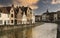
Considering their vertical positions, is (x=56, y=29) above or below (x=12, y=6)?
below

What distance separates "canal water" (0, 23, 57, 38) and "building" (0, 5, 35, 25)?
0.10 meters

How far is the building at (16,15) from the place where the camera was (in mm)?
1474

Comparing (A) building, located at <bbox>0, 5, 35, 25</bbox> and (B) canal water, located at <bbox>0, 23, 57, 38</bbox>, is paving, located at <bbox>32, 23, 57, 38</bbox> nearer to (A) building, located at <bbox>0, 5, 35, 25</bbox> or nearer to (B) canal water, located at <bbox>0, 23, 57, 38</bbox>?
(B) canal water, located at <bbox>0, 23, 57, 38</bbox>

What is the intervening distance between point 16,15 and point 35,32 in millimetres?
331

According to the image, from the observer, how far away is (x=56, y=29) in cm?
147

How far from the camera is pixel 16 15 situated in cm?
150

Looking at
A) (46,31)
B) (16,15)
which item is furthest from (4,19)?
(46,31)

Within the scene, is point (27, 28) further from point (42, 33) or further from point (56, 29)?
point (56, 29)

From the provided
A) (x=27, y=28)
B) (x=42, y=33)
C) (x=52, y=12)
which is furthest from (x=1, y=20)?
(x=52, y=12)

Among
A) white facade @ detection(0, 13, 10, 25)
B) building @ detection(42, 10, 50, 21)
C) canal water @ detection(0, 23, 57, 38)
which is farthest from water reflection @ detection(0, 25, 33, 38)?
building @ detection(42, 10, 50, 21)

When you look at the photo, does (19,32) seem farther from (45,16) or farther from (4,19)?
(45,16)

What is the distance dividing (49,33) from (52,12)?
274mm

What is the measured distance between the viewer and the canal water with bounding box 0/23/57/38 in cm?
146

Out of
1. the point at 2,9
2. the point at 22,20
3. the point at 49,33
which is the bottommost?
the point at 49,33
